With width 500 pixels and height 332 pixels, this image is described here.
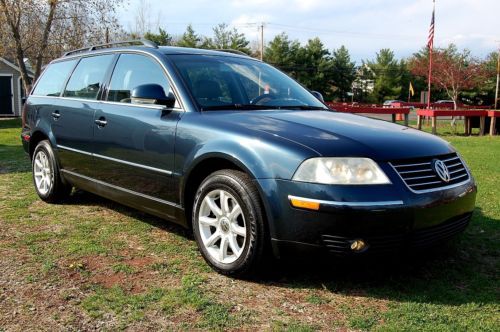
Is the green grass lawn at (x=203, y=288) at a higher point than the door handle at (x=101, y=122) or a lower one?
lower

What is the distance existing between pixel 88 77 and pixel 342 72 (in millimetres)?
61124

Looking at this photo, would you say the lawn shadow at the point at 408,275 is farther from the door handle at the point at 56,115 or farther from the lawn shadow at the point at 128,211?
the door handle at the point at 56,115

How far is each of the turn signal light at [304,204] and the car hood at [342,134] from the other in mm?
313

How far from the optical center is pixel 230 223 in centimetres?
354

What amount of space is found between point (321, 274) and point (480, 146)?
10.2 metres

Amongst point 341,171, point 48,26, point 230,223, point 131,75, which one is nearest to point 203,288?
point 230,223

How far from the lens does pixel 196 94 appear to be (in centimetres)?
408

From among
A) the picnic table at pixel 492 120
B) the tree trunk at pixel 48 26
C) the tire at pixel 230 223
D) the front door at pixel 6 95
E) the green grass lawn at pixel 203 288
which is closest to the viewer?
the green grass lawn at pixel 203 288

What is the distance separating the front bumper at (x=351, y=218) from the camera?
3.02 meters

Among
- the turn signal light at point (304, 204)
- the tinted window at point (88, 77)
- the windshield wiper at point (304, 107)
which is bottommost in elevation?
the turn signal light at point (304, 204)

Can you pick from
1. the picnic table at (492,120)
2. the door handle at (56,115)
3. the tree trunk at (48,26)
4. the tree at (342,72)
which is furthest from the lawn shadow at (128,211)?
the tree at (342,72)

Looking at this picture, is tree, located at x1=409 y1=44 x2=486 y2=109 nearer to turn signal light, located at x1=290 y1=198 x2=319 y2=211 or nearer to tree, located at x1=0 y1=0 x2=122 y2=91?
tree, located at x1=0 y1=0 x2=122 y2=91

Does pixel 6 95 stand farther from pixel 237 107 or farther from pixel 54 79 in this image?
pixel 237 107

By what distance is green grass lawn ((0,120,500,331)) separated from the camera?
292 cm
